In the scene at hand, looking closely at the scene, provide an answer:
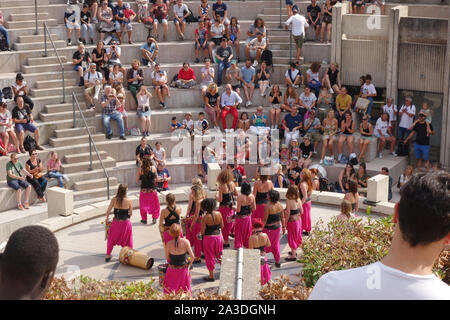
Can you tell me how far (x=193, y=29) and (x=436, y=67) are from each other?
26.4 ft

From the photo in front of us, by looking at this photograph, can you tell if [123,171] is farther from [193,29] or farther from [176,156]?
[193,29]

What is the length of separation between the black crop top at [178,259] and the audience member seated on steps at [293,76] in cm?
1235

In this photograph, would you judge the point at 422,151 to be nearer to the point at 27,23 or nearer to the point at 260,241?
the point at 260,241

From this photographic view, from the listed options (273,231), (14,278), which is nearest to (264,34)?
(273,231)

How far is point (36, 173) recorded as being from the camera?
18906mm

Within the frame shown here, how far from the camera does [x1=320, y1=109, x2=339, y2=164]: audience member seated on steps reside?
21.5 metres

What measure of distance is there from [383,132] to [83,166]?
8.46 m

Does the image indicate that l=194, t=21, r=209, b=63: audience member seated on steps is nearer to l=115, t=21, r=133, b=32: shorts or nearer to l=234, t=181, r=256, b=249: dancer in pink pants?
l=115, t=21, r=133, b=32: shorts

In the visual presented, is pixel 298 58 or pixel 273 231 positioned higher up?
pixel 298 58

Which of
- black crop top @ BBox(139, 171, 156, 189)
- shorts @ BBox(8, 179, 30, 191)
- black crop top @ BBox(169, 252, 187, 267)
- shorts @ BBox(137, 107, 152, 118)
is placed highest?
shorts @ BBox(137, 107, 152, 118)

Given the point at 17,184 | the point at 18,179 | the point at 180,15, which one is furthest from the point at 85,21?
the point at 17,184

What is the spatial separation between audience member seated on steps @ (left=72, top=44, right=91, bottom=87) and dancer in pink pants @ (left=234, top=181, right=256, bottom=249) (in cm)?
964

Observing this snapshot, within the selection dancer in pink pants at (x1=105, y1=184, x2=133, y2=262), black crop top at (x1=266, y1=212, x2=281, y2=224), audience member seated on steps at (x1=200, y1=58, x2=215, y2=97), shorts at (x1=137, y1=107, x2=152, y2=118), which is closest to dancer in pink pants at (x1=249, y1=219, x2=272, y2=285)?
black crop top at (x1=266, y1=212, x2=281, y2=224)

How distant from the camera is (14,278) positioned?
129 inches
